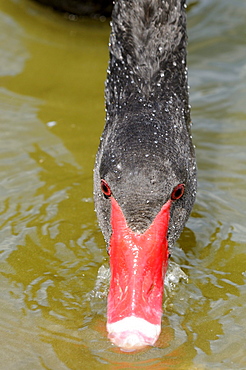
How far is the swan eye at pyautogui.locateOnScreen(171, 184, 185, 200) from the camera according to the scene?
17.1 feet

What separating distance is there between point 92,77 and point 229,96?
5.95ft

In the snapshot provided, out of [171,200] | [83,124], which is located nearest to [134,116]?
[171,200]

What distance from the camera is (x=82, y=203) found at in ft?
23.0

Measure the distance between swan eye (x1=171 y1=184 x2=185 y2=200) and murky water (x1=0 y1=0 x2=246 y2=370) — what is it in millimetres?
989

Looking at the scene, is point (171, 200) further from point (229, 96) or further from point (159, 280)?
point (229, 96)

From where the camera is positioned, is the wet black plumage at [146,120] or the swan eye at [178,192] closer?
the wet black plumage at [146,120]

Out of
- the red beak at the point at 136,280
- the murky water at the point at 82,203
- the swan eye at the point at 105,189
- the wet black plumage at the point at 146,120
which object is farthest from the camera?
the murky water at the point at 82,203

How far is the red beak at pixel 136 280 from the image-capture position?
4652mm

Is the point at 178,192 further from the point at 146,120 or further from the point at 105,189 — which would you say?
the point at 146,120

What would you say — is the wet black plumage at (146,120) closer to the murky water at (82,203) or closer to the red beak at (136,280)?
the red beak at (136,280)

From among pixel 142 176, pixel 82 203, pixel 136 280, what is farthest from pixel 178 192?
pixel 82 203

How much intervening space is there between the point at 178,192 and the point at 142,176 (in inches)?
19.1

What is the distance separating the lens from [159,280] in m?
4.98

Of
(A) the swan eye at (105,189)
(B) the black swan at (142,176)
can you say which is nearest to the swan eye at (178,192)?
(B) the black swan at (142,176)
